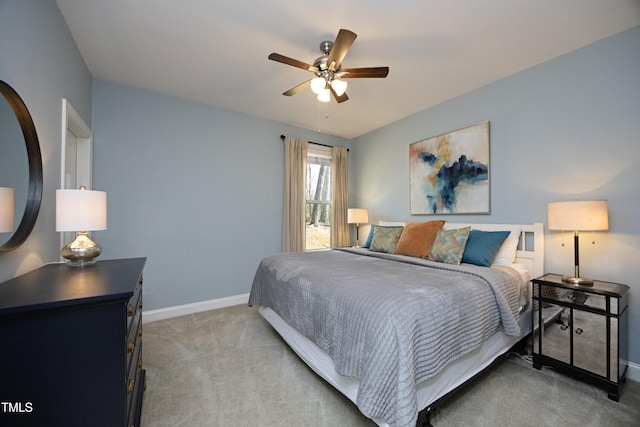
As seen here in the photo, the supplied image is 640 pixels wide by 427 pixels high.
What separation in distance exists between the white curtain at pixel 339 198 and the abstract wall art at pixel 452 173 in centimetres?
128

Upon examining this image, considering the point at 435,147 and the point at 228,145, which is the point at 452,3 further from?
the point at 228,145

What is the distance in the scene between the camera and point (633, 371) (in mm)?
1910

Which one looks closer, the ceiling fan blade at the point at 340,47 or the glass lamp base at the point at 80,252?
the glass lamp base at the point at 80,252

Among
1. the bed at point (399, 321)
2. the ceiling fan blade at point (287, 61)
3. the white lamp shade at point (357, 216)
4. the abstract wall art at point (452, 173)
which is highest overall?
the ceiling fan blade at point (287, 61)

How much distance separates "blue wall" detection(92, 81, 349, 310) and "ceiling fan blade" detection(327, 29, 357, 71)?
204 centimetres

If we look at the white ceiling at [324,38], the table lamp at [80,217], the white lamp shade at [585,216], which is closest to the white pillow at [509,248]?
the white lamp shade at [585,216]

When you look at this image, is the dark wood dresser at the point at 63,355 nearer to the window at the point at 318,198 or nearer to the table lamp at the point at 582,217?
the table lamp at the point at 582,217

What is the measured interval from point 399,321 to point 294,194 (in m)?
2.97

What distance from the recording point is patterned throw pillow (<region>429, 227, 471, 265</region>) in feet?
7.82

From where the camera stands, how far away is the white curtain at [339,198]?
4.49m

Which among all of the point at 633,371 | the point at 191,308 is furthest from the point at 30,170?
the point at 633,371

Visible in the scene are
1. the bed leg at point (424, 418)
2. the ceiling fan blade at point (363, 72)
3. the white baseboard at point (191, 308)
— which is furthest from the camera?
the white baseboard at point (191, 308)

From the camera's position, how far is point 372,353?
1.25 meters

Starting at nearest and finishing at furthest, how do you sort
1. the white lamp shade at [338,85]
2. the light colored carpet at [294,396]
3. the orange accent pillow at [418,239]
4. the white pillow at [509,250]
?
the light colored carpet at [294,396]
the white lamp shade at [338,85]
the white pillow at [509,250]
the orange accent pillow at [418,239]
